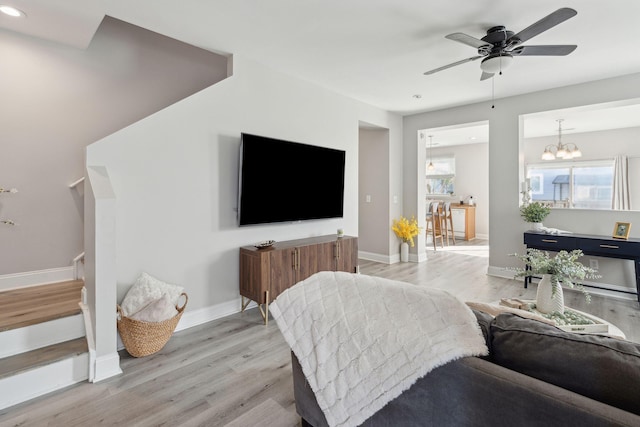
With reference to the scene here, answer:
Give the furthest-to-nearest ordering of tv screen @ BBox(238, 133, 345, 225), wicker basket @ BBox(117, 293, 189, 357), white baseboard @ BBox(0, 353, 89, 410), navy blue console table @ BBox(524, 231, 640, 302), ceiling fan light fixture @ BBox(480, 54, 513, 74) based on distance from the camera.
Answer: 1. navy blue console table @ BBox(524, 231, 640, 302)
2. tv screen @ BBox(238, 133, 345, 225)
3. ceiling fan light fixture @ BBox(480, 54, 513, 74)
4. wicker basket @ BBox(117, 293, 189, 357)
5. white baseboard @ BBox(0, 353, 89, 410)

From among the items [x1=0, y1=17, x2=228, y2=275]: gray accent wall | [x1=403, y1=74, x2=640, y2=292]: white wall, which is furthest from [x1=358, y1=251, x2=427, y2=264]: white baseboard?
[x1=0, y1=17, x2=228, y2=275]: gray accent wall

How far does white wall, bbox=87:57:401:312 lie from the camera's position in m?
2.66

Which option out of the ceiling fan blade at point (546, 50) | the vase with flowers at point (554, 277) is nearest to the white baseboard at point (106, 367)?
the vase with flowers at point (554, 277)

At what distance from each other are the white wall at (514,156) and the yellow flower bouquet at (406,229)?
1238 mm

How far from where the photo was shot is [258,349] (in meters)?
2.62

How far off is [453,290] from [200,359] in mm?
3196

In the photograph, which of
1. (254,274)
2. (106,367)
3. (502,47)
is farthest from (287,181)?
(502,47)

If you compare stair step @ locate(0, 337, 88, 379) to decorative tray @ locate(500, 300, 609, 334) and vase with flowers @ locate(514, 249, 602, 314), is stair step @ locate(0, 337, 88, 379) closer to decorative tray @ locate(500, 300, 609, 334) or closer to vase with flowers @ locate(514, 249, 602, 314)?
decorative tray @ locate(500, 300, 609, 334)

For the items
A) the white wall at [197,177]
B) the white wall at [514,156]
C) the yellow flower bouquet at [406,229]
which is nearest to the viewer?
the white wall at [197,177]

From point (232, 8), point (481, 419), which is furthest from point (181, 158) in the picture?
point (481, 419)

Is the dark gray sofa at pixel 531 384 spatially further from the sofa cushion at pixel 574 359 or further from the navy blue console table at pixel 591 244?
the navy blue console table at pixel 591 244

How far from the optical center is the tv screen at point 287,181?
10.6 feet

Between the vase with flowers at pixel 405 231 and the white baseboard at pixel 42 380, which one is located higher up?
the vase with flowers at pixel 405 231

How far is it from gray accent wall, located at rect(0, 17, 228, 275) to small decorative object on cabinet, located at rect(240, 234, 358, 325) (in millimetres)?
1335
